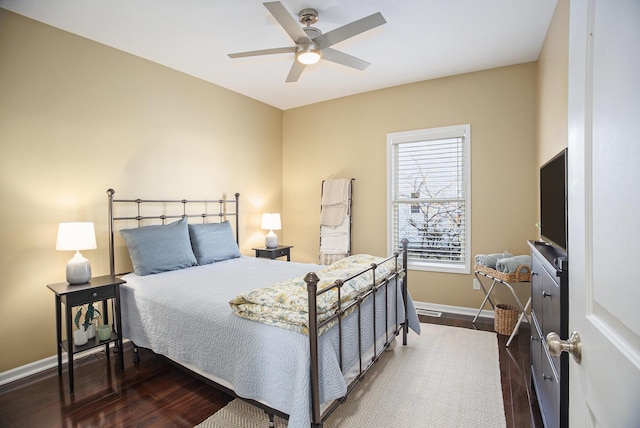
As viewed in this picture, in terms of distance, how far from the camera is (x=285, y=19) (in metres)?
2.25

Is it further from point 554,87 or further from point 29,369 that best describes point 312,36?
point 29,369

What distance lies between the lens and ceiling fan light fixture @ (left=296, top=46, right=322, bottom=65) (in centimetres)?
260

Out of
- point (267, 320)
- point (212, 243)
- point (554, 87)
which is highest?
point (554, 87)

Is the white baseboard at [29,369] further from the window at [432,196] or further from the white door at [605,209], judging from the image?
the window at [432,196]

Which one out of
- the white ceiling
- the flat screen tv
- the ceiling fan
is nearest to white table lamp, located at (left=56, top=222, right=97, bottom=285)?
the white ceiling

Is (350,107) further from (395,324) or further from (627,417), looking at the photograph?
(627,417)

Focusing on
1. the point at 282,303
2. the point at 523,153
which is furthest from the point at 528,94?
the point at 282,303

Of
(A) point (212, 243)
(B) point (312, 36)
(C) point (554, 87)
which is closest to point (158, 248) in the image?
(A) point (212, 243)

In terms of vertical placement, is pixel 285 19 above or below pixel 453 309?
above

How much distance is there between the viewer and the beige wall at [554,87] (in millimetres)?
2312

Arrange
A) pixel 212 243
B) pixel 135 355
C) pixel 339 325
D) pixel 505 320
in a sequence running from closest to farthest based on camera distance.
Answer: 1. pixel 339 325
2. pixel 135 355
3. pixel 505 320
4. pixel 212 243

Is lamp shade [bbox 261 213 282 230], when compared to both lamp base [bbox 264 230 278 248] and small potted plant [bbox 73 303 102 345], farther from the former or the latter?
small potted plant [bbox 73 303 102 345]

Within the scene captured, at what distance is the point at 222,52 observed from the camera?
3.38 metres

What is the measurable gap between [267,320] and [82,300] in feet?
5.49
